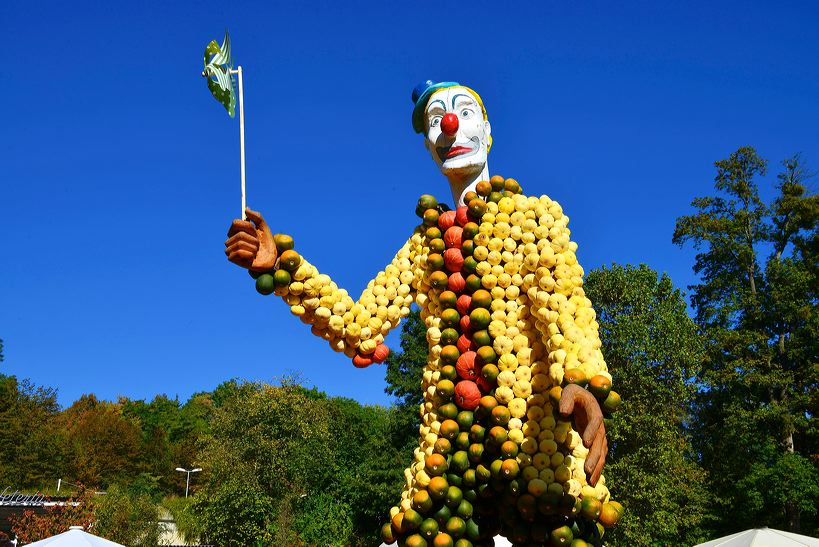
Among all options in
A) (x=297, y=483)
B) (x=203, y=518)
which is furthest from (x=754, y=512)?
(x=203, y=518)

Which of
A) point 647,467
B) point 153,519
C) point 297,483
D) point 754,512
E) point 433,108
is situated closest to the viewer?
point 433,108

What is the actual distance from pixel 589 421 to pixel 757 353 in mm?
17148

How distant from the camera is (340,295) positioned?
4938 mm

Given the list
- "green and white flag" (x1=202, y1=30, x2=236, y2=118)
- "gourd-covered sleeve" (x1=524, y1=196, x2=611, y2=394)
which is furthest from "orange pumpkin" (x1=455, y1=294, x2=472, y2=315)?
"green and white flag" (x1=202, y1=30, x2=236, y2=118)

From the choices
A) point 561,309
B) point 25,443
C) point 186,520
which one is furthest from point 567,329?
point 25,443

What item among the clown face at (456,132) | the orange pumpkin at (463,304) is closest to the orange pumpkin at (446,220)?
the clown face at (456,132)

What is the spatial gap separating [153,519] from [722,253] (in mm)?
18406

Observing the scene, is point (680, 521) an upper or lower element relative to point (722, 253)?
lower

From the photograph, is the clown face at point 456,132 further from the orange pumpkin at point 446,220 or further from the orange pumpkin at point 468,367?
the orange pumpkin at point 468,367

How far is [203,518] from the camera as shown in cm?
2306

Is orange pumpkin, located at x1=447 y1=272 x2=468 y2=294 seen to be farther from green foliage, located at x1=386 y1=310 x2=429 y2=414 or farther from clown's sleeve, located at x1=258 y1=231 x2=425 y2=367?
green foliage, located at x1=386 y1=310 x2=429 y2=414

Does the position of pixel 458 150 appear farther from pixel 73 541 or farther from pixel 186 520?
pixel 186 520

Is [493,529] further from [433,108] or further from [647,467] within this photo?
[647,467]

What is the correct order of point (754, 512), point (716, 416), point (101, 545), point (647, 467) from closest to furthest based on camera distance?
point (101, 545)
point (647, 467)
point (754, 512)
point (716, 416)
